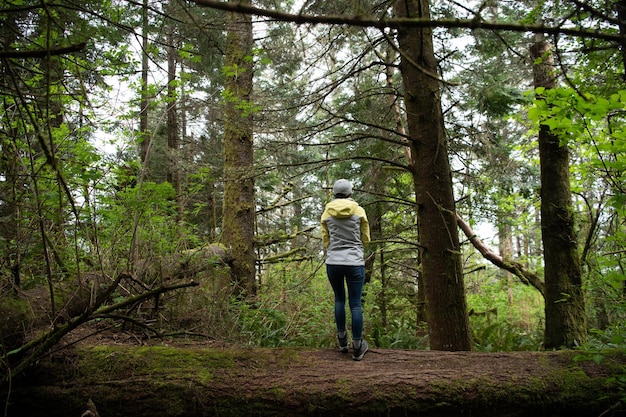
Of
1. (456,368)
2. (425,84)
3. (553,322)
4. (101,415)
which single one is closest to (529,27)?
(456,368)

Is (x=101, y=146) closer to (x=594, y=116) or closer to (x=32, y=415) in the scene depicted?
(x=32, y=415)

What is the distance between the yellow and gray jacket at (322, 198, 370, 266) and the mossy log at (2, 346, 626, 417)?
1.26m

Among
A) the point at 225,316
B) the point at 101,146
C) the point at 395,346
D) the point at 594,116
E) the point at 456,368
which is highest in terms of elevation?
the point at 101,146

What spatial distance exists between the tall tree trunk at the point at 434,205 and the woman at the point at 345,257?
117 cm

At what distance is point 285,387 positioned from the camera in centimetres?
366

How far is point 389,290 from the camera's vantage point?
9891mm

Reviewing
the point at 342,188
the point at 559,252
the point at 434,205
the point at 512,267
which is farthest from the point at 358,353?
the point at 512,267

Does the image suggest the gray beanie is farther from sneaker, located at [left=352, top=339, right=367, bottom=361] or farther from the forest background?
sneaker, located at [left=352, top=339, right=367, bottom=361]

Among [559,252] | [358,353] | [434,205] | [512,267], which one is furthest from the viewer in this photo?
[512,267]

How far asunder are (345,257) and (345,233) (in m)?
0.31

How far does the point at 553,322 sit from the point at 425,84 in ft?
14.4

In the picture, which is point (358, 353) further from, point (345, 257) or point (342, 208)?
point (342, 208)

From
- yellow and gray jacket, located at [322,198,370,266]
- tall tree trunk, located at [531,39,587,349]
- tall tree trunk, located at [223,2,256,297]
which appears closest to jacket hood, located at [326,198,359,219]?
yellow and gray jacket, located at [322,198,370,266]

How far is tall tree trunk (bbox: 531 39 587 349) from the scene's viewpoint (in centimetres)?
625
